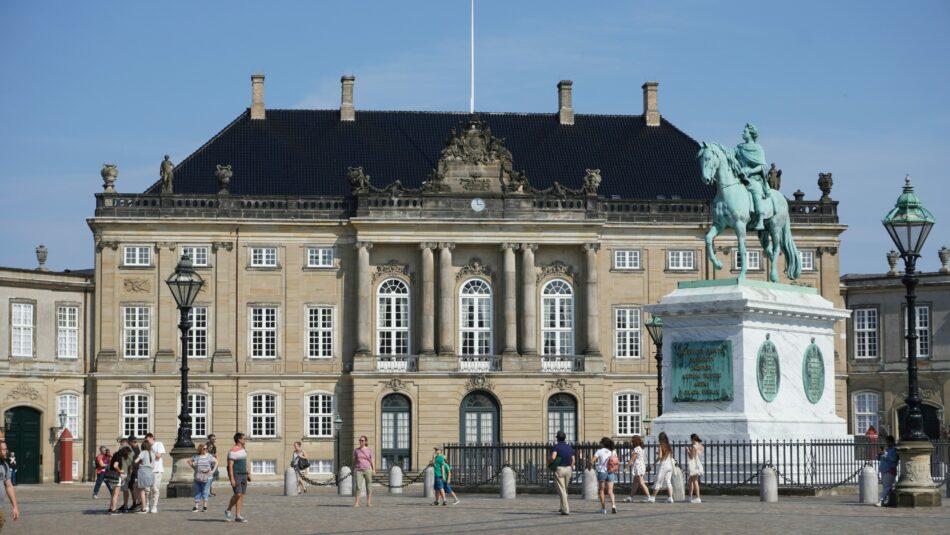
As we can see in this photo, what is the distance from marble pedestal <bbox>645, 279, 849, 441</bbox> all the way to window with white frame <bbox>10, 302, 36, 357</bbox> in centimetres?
3690

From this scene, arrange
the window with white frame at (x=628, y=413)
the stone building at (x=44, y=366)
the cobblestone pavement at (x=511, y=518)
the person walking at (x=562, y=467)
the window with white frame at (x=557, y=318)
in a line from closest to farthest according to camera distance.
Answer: the cobblestone pavement at (x=511, y=518), the person walking at (x=562, y=467), the stone building at (x=44, y=366), the window with white frame at (x=557, y=318), the window with white frame at (x=628, y=413)

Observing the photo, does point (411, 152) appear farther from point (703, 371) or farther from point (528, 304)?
point (703, 371)

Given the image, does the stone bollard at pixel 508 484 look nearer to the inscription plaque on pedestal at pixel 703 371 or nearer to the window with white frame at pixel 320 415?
the inscription plaque on pedestal at pixel 703 371

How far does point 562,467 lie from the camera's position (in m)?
33.1

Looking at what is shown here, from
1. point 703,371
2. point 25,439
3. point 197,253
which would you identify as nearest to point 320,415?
point 197,253

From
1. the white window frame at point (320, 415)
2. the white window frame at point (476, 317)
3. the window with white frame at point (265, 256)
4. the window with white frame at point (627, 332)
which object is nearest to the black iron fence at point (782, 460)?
the white window frame at point (476, 317)

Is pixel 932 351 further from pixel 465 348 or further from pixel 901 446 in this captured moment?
pixel 901 446

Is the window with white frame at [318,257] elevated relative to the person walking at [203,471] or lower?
elevated

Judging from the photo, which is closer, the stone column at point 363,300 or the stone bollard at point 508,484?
the stone bollard at point 508,484

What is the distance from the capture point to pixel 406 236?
227ft

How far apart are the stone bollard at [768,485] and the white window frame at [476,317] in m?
35.2

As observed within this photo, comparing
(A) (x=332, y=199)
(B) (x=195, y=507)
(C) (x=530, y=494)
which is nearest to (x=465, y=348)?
(A) (x=332, y=199)

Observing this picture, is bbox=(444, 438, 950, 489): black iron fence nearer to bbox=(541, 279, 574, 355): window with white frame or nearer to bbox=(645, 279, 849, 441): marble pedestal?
bbox=(645, 279, 849, 441): marble pedestal

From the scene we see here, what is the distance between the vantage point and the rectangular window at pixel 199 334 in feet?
226
